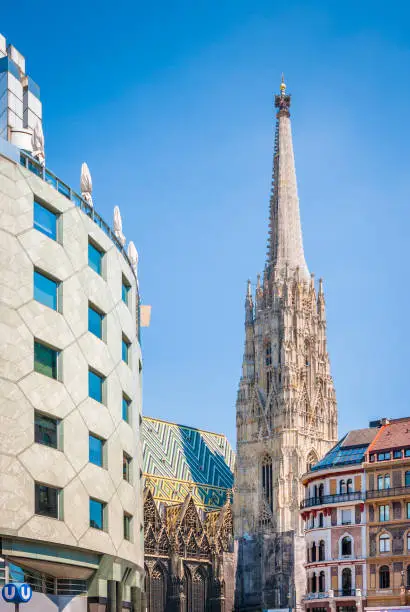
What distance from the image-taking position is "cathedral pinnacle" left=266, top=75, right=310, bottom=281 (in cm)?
14238

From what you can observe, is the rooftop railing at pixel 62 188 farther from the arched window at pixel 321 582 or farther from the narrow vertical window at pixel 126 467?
the arched window at pixel 321 582

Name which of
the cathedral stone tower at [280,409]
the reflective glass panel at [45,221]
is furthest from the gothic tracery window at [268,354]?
the reflective glass panel at [45,221]

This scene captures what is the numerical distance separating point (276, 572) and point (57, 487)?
94.1m

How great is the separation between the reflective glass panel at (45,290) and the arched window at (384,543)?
35.2 m

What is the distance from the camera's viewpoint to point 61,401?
1464 inches

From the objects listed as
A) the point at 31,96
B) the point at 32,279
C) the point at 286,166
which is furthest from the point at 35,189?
the point at 286,166

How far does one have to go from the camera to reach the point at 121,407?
43.5 metres

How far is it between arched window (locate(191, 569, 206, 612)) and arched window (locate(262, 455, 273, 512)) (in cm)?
1199

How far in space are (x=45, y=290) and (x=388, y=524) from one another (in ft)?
117

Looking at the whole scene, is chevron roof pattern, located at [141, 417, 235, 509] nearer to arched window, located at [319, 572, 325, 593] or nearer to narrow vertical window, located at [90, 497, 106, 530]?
arched window, located at [319, 572, 325, 593]

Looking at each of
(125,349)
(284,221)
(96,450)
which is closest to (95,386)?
(96,450)

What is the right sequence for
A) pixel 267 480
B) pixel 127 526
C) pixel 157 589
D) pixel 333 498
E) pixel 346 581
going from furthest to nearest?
pixel 267 480 < pixel 157 589 < pixel 333 498 < pixel 346 581 < pixel 127 526

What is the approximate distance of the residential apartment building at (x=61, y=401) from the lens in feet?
114

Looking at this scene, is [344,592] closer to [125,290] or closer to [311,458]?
[125,290]
